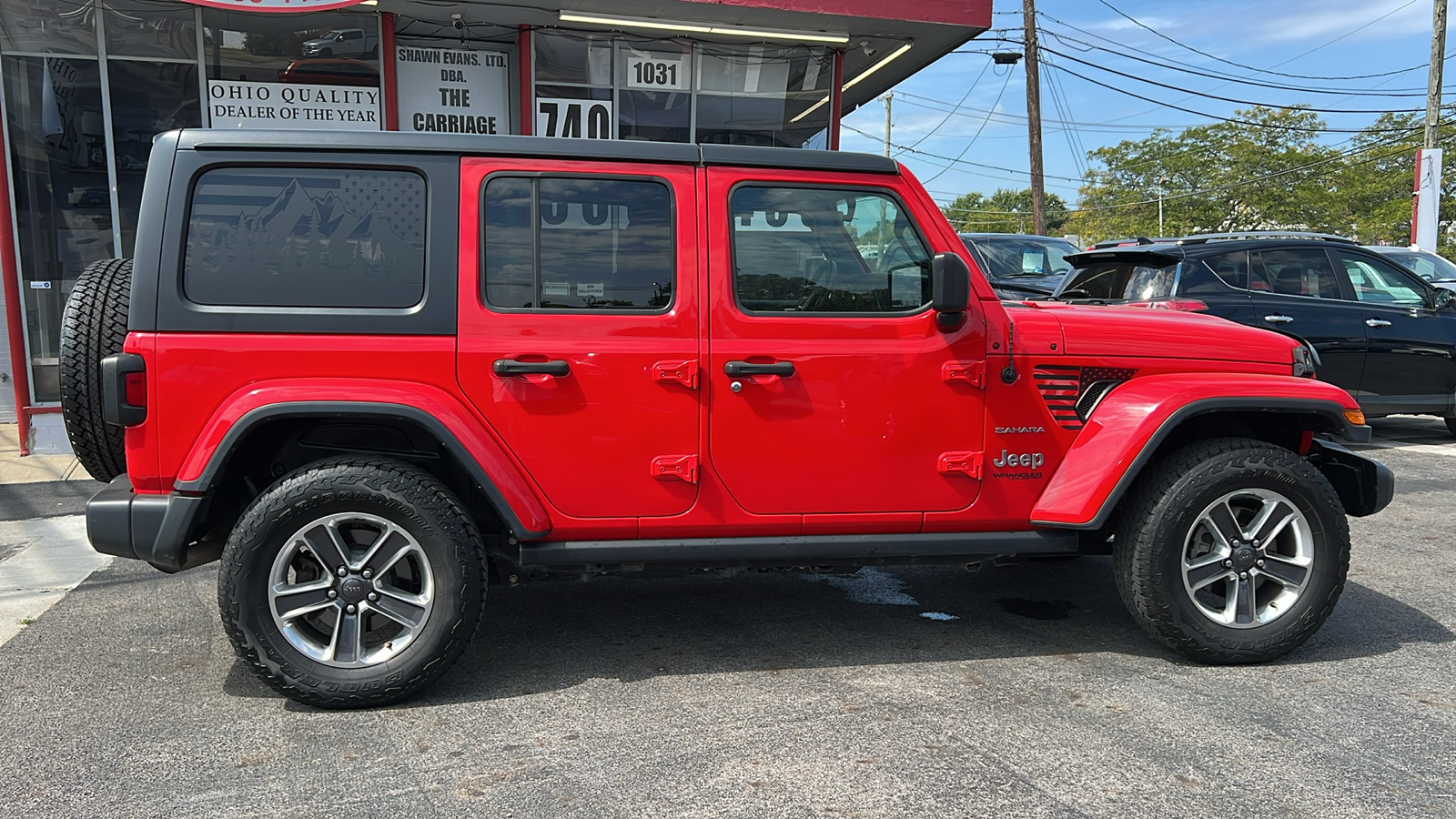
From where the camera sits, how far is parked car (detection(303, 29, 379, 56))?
374 inches

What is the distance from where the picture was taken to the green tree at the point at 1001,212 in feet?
353

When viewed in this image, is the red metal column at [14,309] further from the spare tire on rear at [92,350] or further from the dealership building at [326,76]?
the spare tire on rear at [92,350]

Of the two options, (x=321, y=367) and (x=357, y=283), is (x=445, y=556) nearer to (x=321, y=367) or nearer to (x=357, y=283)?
(x=321, y=367)

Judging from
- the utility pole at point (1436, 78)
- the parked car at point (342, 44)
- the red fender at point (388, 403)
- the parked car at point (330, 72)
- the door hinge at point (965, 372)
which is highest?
the utility pole at point (1436, 78)

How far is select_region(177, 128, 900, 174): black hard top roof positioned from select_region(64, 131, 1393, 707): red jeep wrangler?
0.01 meters

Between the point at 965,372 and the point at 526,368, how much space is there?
1.62 metres

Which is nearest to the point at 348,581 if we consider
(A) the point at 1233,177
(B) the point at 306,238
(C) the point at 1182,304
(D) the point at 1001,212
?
(B) the point at 306,238

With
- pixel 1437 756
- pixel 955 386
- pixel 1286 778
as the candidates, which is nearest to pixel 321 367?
pixel 955 386

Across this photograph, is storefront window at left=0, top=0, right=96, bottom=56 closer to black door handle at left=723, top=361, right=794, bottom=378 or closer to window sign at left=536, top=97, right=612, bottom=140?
window sign at left=536, top=97, right=612, bottom=140

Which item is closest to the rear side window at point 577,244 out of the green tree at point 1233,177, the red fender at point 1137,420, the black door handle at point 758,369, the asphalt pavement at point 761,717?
the black door handle at point 758,369

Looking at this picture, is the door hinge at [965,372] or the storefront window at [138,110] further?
the storefront window at [138,110]

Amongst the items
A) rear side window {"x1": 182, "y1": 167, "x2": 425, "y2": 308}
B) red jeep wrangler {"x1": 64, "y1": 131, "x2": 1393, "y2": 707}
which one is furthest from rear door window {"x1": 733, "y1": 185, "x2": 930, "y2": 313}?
rear side window {"x1": 182, "y1": 167, "x2": 425, "y2": 308}

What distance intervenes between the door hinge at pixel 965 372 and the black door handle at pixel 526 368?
4.62 ft

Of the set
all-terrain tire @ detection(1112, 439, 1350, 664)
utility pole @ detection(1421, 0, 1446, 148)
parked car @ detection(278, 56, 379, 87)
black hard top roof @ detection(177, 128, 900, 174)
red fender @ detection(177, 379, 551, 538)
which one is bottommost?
all-terrain tire @ detection(1112, 439, 1350, 664)
